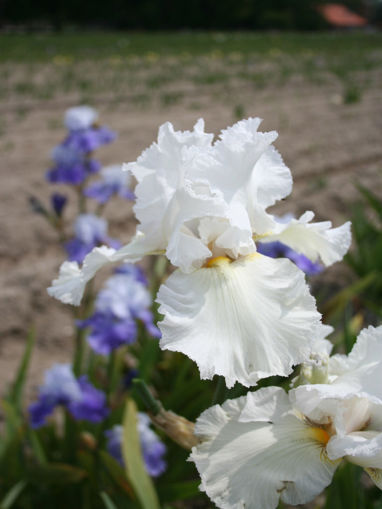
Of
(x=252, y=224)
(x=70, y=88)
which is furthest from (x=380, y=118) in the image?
(x=252, y=224)

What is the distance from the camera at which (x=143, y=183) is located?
0.65 meters

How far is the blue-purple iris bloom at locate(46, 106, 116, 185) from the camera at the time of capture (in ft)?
5.76

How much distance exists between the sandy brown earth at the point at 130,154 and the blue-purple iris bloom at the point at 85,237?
29.5 inches

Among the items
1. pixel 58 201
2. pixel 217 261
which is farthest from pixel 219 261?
pixel 58 201

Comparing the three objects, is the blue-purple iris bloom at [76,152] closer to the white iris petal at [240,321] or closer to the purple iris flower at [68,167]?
the purple iris flower at [68,167]

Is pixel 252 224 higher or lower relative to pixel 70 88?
higher

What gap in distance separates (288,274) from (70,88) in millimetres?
8023

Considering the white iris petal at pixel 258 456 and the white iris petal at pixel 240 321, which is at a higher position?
the white iris petal at pixel 240 321

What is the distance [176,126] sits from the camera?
538 centimetres

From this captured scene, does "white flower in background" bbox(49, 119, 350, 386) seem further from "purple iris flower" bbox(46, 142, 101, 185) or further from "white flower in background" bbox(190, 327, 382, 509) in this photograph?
"purple iris flower" bbox(46, 142, 101, 185)

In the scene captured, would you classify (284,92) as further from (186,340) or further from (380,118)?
(186,340)

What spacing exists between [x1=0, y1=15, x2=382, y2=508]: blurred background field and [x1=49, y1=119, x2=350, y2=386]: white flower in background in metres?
0.58

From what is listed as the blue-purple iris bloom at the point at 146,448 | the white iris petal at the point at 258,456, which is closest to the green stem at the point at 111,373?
the blue-purple iris bloom at the point at 146,448

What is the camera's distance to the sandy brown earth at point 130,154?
8.21ft
